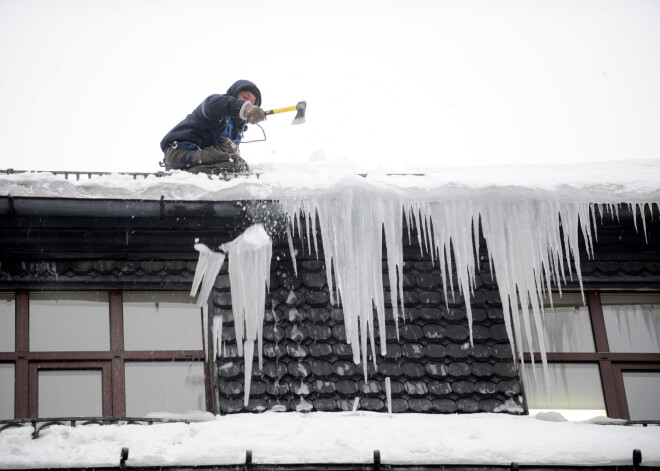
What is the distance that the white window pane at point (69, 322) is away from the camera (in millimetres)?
6188

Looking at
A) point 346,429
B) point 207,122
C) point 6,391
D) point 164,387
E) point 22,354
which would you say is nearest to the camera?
point 346,429

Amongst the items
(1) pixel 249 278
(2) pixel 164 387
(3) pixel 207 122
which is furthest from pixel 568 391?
(3) pixel 207 122

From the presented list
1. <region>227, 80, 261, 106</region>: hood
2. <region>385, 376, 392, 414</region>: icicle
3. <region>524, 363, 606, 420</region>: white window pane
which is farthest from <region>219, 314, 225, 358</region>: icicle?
<region>227, 80, 261, 106</region>: hood

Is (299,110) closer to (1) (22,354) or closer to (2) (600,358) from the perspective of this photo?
(1) (22,354)

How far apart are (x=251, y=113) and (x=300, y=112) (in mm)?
820

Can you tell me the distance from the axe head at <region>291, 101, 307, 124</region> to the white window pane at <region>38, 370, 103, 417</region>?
2.88 metres

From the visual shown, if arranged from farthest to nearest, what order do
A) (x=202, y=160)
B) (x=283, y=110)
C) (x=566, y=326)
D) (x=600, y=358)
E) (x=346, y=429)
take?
(x=283, y=110) → (x=202, y=160) → (x=566, y=326) → (x=600, y=358) → (x=346, y=429)

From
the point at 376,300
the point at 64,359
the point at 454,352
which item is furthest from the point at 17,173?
the point at 454,352

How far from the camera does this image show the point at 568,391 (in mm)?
6418

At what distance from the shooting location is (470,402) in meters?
6.11

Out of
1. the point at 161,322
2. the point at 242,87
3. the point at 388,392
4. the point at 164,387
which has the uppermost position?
the point at 242,87

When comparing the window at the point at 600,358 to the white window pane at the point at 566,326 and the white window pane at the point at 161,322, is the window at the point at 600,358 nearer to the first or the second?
the white window pane at the point at 566,326

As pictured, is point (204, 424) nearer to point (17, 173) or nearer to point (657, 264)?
point (17, 173)

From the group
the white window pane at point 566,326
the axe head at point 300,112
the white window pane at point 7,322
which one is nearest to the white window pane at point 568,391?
the white window pane at point 566,326
